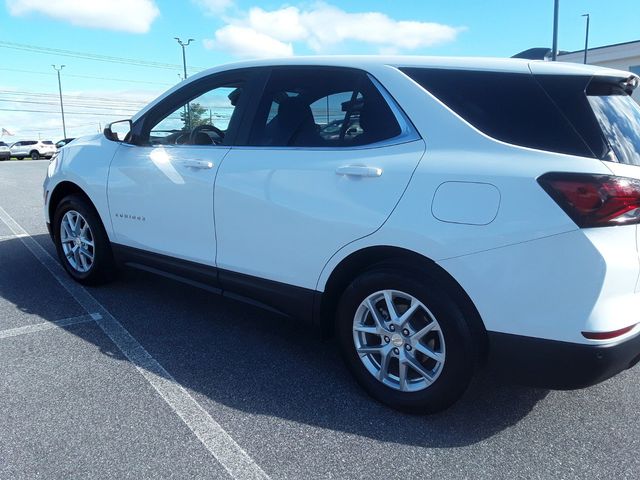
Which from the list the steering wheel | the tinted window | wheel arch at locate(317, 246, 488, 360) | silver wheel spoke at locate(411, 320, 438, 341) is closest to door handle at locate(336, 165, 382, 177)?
the tinted window

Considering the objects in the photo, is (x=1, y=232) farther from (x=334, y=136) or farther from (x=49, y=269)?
(x=334, y=136)

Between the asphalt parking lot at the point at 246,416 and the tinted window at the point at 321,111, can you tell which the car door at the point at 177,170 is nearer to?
the tinted window at the point at 321,111

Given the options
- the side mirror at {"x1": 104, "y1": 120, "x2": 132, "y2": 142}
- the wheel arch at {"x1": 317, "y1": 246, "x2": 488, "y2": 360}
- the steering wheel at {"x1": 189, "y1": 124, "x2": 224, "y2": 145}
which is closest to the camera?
the wheel arch at {"x1": 317, "y1": 246, "x2": 488, "y2": 360}

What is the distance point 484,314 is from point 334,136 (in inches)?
48.2

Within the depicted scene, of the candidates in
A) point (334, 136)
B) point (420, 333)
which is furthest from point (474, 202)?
point (334, 136)

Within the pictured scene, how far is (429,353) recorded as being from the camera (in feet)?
8.29

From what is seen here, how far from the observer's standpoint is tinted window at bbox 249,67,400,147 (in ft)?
8.96

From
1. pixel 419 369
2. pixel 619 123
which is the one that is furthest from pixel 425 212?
pixel 619 123

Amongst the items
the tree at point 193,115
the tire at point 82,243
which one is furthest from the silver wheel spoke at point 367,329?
the tire at point 82,243

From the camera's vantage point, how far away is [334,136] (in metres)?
2.86

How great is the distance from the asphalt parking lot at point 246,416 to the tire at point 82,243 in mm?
656

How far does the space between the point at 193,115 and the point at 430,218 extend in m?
2.12

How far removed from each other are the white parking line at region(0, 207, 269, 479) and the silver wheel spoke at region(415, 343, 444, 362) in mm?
917

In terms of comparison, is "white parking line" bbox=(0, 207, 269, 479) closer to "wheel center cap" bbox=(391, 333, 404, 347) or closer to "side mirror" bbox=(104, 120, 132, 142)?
"wheel center cap" bbox=(391, 333, 404, 347)
